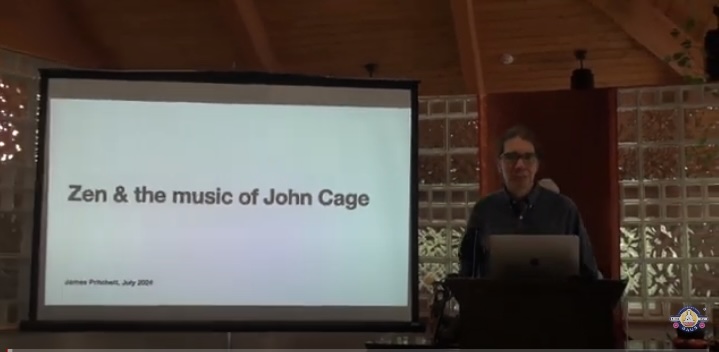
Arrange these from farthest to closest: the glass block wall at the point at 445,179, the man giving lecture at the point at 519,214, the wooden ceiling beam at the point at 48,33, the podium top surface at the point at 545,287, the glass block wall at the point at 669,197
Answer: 1. the wooden ceiling beam at the point at 48,33
2. the glass block wall at the point at 445,179
3. the glass block wall at the point at 669,197
4. the man giving lecture at the point at 519,214
5. the podium top surface at the point at 545,287

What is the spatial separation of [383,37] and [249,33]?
93 centimetres

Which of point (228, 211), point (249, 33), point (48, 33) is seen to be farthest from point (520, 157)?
point (48, 33)

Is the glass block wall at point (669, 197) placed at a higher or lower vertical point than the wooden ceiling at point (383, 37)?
lower

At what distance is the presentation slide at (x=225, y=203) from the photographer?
8.42 feet

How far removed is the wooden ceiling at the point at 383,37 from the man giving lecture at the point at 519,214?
2539 millimetres

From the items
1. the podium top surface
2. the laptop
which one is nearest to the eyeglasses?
the laptop

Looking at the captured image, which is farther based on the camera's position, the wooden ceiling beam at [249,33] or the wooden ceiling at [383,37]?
the wooden ceiling beam at [249,33]

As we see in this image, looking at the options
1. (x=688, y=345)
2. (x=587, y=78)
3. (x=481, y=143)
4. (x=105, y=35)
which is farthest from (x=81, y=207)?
(x=105, y=35)

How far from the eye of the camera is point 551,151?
2.88 metres

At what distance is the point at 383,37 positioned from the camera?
19.4ft

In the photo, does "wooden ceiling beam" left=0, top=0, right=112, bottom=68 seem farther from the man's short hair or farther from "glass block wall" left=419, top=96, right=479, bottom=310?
the man's short hair

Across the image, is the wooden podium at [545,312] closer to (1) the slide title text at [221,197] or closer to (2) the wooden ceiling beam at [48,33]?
(1) the slide title text at [221,197]

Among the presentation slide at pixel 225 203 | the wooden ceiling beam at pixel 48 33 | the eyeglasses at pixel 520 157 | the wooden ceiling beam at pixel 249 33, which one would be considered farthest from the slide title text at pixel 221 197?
the wooden ceiling beam at pixel 249 33

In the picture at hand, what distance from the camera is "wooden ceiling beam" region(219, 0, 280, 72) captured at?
5.62 meters
